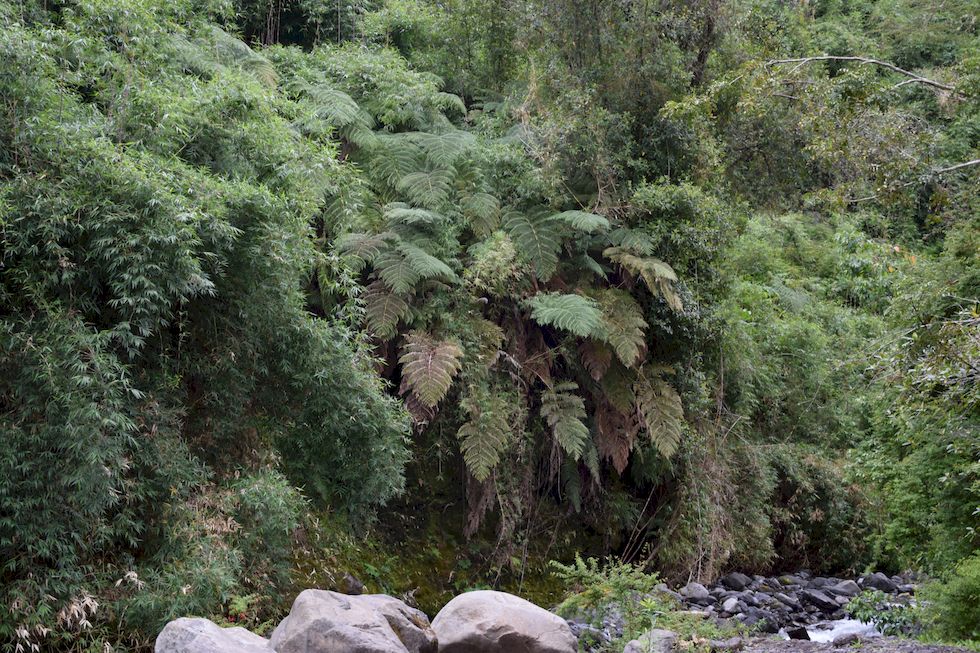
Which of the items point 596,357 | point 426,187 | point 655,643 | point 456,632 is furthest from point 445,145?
point 655,643

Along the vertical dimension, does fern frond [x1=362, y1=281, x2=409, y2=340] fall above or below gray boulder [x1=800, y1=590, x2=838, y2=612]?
above

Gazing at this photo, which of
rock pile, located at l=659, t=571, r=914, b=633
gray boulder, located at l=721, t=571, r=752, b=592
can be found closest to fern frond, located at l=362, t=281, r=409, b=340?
rock pile, located at l=659, t=571, r=914, b=633

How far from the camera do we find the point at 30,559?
18.1 feet

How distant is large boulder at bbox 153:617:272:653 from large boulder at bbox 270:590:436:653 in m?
0.40

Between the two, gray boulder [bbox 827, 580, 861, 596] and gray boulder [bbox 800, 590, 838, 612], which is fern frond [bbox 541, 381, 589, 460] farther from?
gray boulder [bbox 827, 580, 861, 596]

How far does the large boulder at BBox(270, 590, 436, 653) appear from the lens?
547cm

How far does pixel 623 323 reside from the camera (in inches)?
392

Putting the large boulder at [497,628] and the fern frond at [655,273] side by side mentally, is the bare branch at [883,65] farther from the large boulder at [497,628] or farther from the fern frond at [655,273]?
the large boulder at [497,628]

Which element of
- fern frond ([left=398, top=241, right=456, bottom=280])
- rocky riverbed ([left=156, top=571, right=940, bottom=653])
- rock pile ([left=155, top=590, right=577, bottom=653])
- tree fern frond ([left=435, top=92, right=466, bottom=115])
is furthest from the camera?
tree fern frond ([left=435, top=92, right=466, bottom=115])

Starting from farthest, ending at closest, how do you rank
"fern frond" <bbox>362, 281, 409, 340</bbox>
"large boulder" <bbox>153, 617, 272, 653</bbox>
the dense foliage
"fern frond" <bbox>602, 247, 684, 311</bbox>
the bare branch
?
1. "fern frond" <bbox>602, 247, 684, 311</bbox>
2. "fern frond" <bbox>362, 281, 409, 340</bbox>
3. the bare branch
4. the dense foliage
5. "large boulder" <bbox>153, 617, 272, 653</bbox>

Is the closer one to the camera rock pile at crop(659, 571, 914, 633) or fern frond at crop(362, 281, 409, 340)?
fern frond at crop(362, 281, 409, 340)

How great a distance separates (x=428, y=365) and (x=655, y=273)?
2.81m

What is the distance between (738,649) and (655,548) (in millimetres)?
3808

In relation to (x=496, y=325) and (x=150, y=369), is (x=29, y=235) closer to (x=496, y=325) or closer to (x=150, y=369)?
(x=150, y=369)
